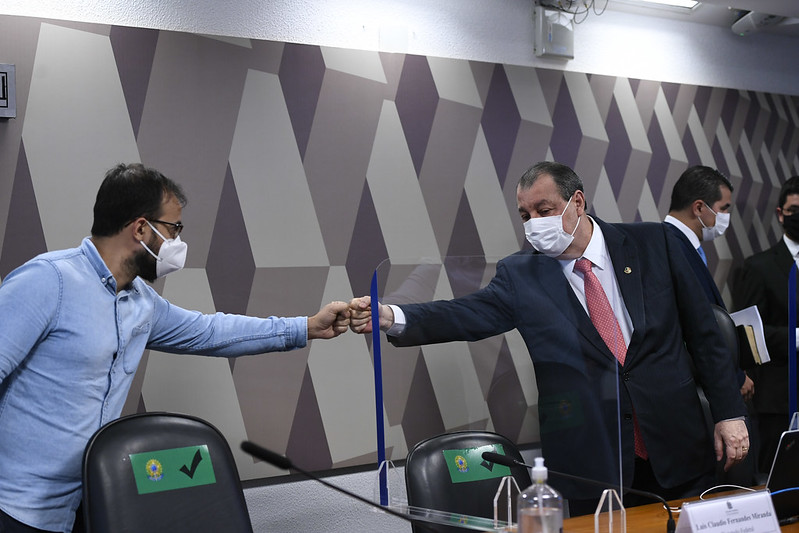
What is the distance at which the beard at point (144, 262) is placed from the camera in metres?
2.19

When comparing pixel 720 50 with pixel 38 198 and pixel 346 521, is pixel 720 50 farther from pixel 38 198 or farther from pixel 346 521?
pixel 38 198

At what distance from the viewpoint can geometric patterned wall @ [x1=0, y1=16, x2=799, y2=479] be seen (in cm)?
272

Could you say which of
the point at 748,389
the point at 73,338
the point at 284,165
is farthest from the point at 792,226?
the point at 73,338

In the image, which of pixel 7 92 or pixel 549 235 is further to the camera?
pixel 7 92

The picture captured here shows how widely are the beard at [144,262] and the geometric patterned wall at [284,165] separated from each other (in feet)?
2.07

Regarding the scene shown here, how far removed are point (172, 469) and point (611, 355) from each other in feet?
→ 3.93

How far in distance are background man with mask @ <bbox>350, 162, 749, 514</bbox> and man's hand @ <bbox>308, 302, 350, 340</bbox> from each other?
11cm

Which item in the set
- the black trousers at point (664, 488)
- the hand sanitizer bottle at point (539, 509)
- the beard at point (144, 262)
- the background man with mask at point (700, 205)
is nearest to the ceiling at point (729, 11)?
the background man with mask at point (700, 205)

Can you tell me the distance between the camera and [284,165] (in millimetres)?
3062

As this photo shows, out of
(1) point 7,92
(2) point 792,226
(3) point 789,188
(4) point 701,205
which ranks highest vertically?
(1) point 7,92

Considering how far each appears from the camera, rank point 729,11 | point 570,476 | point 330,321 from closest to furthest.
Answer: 1. point 570,476
2. point 330,321
3. point 729,11

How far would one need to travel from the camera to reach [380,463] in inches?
75.0

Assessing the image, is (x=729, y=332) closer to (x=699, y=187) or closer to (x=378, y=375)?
(x=699, y=187)

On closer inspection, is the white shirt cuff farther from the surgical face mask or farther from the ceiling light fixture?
the surgical face mask
